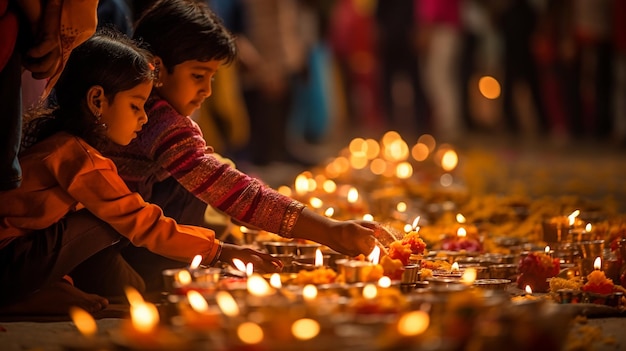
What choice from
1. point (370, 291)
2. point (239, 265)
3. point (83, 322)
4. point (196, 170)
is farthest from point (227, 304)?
point (196, 170)

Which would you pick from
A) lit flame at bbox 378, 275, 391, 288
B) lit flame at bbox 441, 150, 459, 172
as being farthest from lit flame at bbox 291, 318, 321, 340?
lit flame at bbox 441, 150, 459, 172

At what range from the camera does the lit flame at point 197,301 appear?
3.54 meters

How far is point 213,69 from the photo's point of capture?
16.9 ft

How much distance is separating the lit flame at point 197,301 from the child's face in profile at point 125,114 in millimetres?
1163

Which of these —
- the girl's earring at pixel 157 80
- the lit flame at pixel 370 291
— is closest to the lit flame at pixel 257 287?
the lit flame at pixel 370 291

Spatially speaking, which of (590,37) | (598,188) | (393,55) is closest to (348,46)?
(393,55)

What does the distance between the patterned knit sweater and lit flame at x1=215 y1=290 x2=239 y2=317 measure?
107cm

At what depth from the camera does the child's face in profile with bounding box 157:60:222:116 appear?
5.03 m

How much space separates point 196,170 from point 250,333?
67.2 inches

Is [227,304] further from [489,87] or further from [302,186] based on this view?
[489,87]

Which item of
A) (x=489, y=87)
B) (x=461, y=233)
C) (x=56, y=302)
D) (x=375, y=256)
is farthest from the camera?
(x=489, y=87)

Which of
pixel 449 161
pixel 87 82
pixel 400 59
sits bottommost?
pixel 87 82

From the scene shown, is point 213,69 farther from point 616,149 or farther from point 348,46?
point 348,46

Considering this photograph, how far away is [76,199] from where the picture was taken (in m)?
4.45
